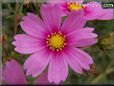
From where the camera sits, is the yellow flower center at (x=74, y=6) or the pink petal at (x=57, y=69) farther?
the yellow flower center at (x=74, y=6)

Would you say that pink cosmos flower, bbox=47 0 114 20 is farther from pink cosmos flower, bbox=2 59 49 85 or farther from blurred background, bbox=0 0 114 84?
pink cosmos flower, bbox=2 59 49 85

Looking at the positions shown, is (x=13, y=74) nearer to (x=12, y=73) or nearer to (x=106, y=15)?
(x=12, y=73)

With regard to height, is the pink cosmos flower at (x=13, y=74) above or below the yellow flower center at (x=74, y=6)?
below

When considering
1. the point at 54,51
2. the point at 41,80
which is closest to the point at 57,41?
the point at 54,51

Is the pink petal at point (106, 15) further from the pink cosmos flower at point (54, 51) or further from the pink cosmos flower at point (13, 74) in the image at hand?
the pink cosmos flower at point (13, 74)

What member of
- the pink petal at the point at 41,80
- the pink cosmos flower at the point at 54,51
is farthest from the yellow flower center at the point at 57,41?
the pink petal at the point at 41,80

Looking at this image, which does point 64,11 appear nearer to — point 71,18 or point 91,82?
point 71,18

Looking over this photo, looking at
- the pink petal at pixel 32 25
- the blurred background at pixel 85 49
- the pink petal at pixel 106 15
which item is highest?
the pink petal at pixel 106 15
